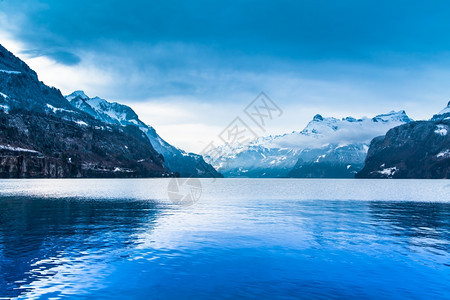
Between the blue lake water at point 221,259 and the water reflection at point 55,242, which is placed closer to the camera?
the blue lake water at point 221,259

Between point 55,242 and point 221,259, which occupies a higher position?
point 55,242

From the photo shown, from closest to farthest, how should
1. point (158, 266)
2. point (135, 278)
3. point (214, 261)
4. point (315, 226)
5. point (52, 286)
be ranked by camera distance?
point (52, 286)
point (135, 278)
point (158, 266)
point (214, 261)
point (315, 226)

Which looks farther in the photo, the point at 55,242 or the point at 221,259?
the point at 55,242

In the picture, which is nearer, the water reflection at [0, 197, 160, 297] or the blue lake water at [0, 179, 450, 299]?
the blue lake water at [0, 179, 450, 299]

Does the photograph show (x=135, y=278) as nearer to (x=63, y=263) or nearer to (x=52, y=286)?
(x=52, y=286)

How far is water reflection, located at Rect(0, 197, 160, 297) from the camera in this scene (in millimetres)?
31406

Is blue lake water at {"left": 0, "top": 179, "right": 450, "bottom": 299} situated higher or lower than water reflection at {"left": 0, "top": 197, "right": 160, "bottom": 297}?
lower

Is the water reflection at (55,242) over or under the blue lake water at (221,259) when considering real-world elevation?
over

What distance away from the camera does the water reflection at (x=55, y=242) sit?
3141 centimetres

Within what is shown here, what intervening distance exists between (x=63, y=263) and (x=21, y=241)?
47.0 feet

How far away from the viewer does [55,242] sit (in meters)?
44.8

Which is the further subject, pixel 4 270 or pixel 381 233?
pixel 381 233

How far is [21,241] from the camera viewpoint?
148 feet

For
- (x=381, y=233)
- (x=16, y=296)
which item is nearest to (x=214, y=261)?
(x=16, y=296)
